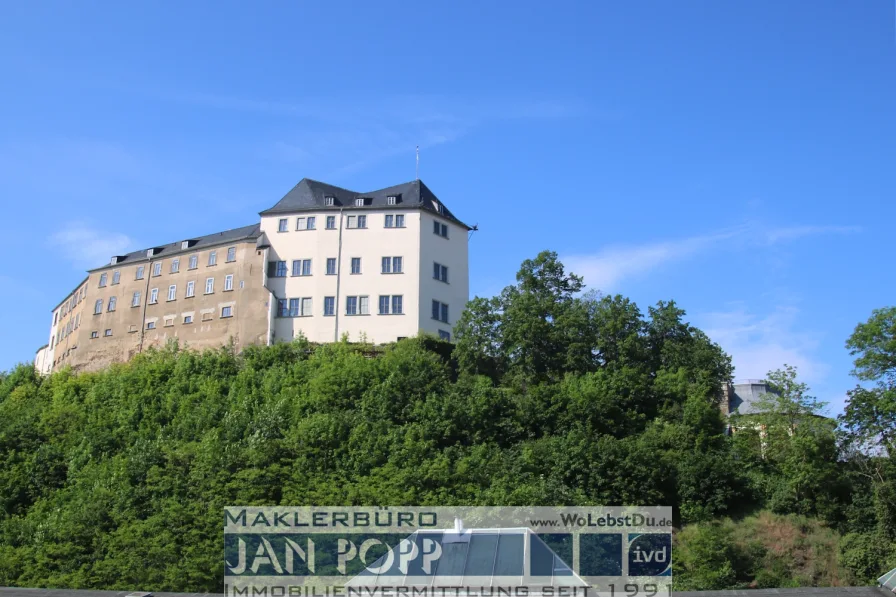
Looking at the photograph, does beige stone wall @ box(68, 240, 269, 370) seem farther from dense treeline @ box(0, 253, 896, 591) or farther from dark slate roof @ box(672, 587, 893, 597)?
dark slate roof @ box(672, 587, 893, 597)

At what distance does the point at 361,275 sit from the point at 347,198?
293 inches

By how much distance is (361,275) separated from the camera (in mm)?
62062

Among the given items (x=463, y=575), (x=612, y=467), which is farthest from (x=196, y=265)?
(x=463, y=575)

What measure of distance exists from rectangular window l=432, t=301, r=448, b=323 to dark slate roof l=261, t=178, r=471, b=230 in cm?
662

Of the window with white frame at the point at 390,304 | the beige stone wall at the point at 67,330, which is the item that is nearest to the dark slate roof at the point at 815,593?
the window with white frame at the point at 390,304

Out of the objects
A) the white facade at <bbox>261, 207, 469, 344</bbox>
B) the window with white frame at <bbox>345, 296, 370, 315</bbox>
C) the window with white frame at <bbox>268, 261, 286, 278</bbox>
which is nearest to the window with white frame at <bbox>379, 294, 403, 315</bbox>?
the white facade at <bbox>261, 207, 469, 344</bbox>

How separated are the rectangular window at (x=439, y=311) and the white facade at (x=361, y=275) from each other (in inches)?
9.5

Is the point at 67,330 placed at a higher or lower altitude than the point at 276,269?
lower

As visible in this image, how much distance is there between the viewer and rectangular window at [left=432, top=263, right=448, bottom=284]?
62.8 meters

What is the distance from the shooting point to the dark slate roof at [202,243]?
65.5 metres

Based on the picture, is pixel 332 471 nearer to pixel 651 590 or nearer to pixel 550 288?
pixel 651 590

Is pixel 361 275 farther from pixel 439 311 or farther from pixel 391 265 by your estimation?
pixel 439 311

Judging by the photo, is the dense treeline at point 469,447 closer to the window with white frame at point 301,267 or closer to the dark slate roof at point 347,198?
the window with white frame at point 301,267

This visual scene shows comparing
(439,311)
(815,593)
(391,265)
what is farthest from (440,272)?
(815,593)
